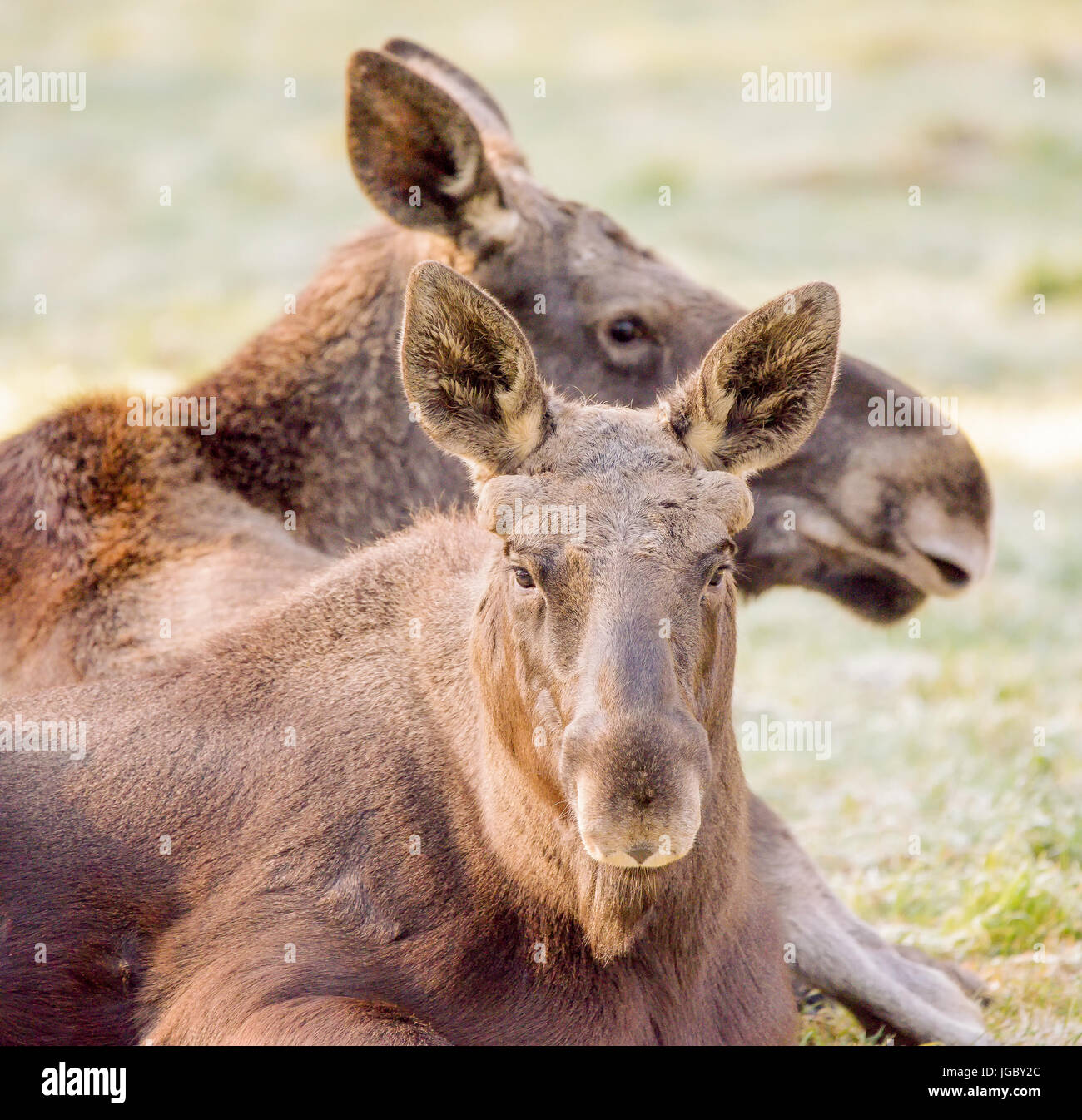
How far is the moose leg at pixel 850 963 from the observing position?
5254 millimetres

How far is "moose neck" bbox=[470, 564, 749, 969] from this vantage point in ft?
13.0

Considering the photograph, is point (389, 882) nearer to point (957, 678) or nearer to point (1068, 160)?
point (957, 678)

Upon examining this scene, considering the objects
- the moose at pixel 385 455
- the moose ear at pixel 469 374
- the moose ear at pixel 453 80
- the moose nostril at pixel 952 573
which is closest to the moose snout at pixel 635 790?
the moose ear at pixel 469 374

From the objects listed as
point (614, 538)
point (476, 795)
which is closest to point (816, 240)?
point (476, 795)

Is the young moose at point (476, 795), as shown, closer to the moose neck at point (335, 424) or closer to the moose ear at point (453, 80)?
the moose neck at point (335, 424)

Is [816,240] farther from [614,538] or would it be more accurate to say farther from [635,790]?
[635,790]

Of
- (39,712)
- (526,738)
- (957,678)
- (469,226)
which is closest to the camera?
(526,738)

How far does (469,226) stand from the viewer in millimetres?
6297

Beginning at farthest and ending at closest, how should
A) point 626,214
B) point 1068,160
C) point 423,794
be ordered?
1. point 1068,160
2. point 626,214
3. point 423,794

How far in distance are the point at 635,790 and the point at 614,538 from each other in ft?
2.01

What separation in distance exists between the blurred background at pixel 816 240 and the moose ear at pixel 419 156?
141cm

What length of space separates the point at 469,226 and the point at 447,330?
224cm

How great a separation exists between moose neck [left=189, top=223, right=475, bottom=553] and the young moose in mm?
1817
